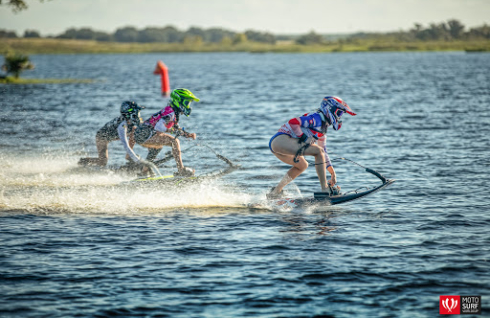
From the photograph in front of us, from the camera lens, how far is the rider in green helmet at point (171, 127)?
16109 millimetres

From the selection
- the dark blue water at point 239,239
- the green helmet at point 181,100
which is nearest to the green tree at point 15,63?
the dark blue water at point 239,239

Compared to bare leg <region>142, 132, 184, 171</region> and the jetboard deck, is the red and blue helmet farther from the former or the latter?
bare leg <region>142, 132, 184, 171</region>

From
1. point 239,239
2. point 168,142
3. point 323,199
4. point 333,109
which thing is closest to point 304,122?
point 333,109

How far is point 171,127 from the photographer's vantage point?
53.0 ft

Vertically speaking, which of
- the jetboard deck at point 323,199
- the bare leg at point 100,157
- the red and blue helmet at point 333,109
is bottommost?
the jetboard deck at point 323,199

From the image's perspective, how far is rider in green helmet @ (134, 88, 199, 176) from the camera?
52.9 ft

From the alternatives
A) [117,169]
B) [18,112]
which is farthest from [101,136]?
[18,112]

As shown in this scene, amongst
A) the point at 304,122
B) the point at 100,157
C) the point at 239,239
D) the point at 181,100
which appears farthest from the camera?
the point at 100,157

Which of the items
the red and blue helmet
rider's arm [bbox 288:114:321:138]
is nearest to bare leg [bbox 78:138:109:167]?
rider's arm [bbox 288:114:321:138]

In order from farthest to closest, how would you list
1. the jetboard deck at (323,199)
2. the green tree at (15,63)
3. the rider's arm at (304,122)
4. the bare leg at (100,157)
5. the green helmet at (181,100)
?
the green tree at (15,63) → the bare leg at (100,157) → the green helmet at (181,100) → the jetboard deck at (323,199) → the rider's arm at (304,122)

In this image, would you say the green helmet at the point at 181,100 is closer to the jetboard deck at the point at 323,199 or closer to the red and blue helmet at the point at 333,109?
the jetboard deck at the point at 323,199

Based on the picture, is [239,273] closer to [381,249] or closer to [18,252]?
[381,249]

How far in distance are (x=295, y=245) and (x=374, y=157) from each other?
11.3m

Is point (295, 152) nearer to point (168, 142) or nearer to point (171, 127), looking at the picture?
point (171, 127)
